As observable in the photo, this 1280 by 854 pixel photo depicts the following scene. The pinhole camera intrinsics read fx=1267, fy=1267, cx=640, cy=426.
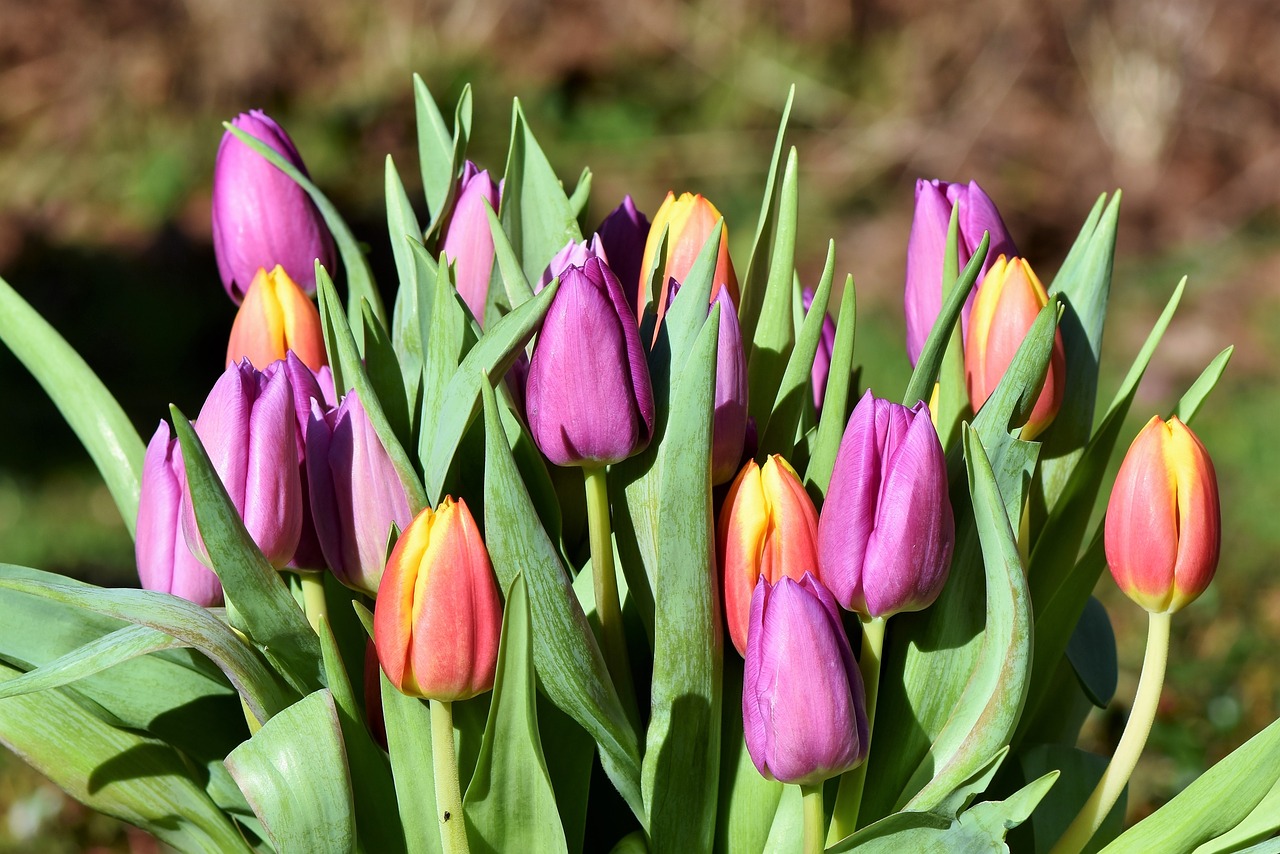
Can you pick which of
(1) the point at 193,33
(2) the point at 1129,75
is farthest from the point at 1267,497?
(1) the point at 193,33

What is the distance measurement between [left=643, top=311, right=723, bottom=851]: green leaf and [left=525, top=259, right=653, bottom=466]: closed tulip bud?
0.06 ft

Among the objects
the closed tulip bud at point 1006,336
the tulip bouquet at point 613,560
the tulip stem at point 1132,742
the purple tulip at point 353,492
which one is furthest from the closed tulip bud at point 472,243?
the tulip stem at point 1132,742

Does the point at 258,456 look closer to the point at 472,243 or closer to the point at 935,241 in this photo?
the point at 472,243

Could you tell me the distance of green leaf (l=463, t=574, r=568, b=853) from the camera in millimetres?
436

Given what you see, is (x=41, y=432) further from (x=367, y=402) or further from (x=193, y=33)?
(x=367, y=402)

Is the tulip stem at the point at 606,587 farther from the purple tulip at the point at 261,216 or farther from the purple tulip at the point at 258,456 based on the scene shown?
the purple tulip at the point at 261,216

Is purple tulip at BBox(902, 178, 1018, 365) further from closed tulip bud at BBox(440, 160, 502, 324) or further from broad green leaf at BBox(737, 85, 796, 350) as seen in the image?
closed tulip bud at BBox(440, 160, 502, 324)

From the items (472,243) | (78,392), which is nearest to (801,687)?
(472,243)

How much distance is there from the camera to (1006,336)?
56 centimetres

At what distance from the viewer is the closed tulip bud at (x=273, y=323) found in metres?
0.60

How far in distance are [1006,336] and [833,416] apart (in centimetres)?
9

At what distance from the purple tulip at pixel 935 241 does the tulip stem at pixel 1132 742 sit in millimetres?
171

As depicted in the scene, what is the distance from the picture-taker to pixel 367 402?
475 millimetres

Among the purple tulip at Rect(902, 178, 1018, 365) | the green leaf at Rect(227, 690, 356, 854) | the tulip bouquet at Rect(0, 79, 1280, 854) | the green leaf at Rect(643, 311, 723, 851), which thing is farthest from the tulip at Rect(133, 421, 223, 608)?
the purple tulip at Rect(902, 178, 1018, 365)
